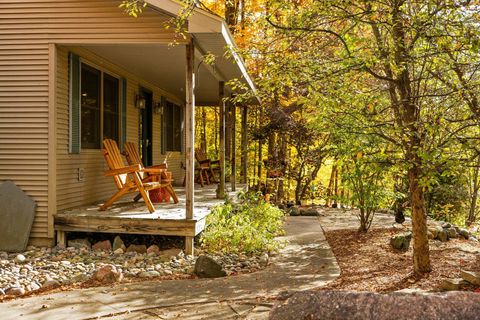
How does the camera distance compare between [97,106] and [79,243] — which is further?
[97,106]

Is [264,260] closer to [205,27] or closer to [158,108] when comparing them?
[205,27]

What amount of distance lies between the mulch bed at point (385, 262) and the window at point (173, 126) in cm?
498

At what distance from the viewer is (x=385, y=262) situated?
5590 millimetres

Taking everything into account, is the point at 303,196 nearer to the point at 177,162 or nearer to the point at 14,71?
the point at 177,162

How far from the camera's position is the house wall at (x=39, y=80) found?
5.86 metres

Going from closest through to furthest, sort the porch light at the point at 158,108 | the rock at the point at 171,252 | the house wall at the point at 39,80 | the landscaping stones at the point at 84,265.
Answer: the landscaping stones at the point at 84,265 → the rock at the point at 171,252 → the house wall at the point at 39,80 → the porch light at the point at 158,108

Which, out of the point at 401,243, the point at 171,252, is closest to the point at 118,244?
the point at 171,252

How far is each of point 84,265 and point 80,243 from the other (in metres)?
0.89

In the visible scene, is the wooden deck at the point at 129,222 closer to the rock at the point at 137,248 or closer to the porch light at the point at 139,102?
the rock at the point at 137,248

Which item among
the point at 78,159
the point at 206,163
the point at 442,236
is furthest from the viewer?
the point at 206,163

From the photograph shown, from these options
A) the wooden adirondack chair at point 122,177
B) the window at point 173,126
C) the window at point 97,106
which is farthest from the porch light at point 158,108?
the wooden adirondack chair at point 122,177

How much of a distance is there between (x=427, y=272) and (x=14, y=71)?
5.44 meters

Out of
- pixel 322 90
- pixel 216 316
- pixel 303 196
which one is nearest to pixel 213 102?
pixel 303 196

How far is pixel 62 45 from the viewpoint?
6.00 meters
